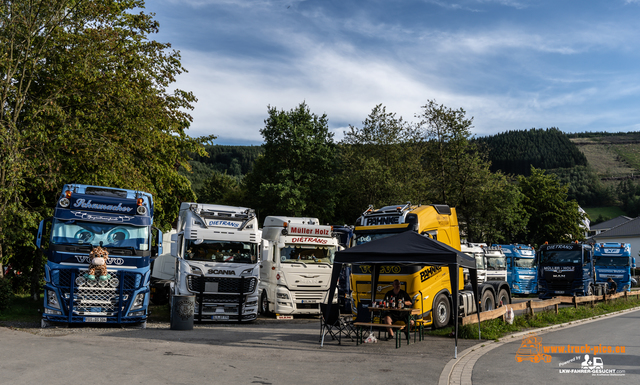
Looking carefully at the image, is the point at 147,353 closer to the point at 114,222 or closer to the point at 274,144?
the point at 114,222

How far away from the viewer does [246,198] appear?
45.2m

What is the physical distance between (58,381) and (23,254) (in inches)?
618

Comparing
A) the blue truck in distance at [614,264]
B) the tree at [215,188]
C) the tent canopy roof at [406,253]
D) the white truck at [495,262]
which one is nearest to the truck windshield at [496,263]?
the white truck at [495,262]

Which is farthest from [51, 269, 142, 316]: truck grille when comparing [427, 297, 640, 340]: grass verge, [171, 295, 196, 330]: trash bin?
[427, 297, 640, 340]: grass verge

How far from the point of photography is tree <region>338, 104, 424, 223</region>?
3862 cm

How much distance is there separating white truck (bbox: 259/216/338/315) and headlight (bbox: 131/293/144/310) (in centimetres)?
472

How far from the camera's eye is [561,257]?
2652 centimetres

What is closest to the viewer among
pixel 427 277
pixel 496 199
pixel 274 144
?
pixel 427 277

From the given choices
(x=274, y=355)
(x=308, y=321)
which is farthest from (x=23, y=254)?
(x=274, y=355)

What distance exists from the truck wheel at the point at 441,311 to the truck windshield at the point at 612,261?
21.9m

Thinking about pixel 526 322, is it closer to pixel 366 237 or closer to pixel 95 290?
pixel 366 237

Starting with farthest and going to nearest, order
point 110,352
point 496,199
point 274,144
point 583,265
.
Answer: point 274,144
point 496,199
point 583,265
point 110,352

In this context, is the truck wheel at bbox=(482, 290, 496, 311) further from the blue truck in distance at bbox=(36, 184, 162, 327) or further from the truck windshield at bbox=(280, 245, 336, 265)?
the blue truck in distance at bbox=(36, 184, 162, 327)

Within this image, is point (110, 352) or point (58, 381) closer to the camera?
point (58, 381)
